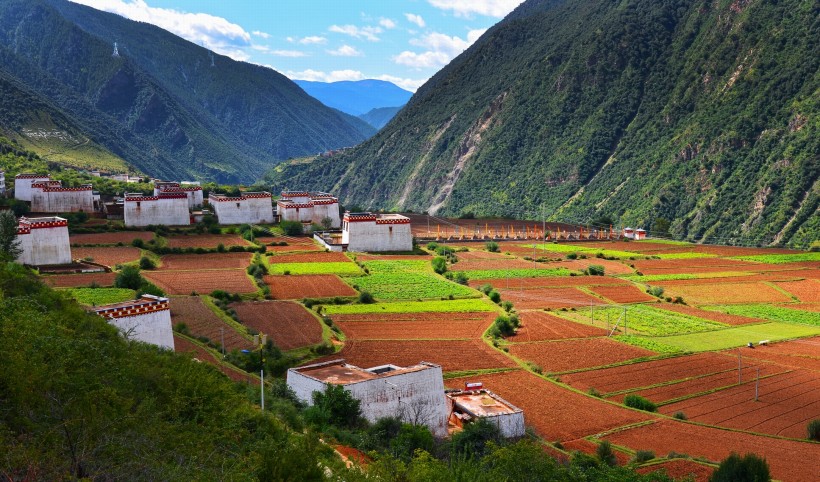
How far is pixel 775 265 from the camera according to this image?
7150 centimetres

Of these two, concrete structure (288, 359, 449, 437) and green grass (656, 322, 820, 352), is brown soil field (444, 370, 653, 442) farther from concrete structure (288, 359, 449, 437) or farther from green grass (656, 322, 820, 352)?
green grass (656, 322, 820, 352)

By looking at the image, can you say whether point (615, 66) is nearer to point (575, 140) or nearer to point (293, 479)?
point (575, 140)

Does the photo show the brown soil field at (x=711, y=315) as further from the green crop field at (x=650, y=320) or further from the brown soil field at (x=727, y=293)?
the brown soil field at (x=727, y=293)

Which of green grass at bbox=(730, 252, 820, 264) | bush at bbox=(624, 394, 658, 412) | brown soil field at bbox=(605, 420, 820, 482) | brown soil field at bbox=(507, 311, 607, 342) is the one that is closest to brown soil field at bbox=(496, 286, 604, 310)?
brown soil field at bbox=(507, 311, 607, 342)

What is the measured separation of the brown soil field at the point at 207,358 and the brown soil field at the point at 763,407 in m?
14.6

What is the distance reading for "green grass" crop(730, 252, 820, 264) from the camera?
74.2m

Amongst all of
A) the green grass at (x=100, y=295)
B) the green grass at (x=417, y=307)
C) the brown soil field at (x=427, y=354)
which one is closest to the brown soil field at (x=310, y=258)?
the green grass at (x=417, y=307)

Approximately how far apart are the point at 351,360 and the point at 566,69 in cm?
13067

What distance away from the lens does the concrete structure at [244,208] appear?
7438cm

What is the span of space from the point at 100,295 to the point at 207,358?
8026mm

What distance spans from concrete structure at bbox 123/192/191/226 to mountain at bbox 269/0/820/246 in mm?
59654

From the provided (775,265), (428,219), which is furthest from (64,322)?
(428,219)

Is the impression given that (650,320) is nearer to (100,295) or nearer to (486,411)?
(486,411)

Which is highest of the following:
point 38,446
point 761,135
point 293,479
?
point 761,135
